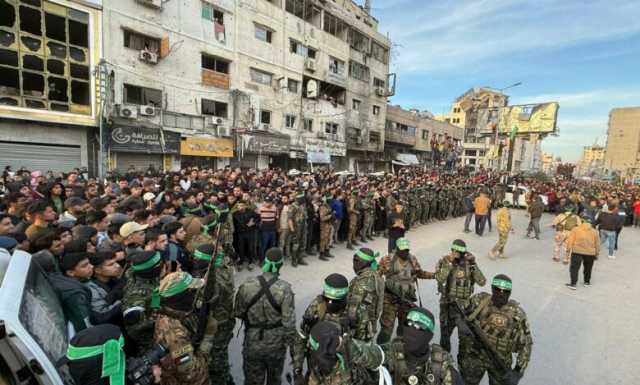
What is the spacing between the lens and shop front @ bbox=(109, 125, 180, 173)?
14.0 m

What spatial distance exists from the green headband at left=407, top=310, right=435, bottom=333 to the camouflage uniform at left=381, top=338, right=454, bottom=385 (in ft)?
0.72

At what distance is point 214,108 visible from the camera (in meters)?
18.4

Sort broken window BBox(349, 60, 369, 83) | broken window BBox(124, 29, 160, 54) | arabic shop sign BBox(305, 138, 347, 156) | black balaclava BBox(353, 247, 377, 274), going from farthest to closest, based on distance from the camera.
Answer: broken window BBox(349, 60, 369, 83) → arabic shop sign BBox(305, 138, 347, 156) → broken window BBox(124, 29, 160, 54) → black balaclava BBox(353, 247, 377, 274)

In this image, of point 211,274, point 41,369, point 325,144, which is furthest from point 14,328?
point 325,144

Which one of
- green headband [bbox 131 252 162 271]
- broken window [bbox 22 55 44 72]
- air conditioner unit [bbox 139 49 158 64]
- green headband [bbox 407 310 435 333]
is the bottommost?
green headband [bbox 407 310 435 333]

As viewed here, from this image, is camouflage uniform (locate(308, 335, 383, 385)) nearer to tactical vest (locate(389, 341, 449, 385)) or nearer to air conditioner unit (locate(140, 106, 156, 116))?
tactical vest (locate(389, 341, 449, 385))

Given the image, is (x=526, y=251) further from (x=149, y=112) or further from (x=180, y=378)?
(x=149, y=112)

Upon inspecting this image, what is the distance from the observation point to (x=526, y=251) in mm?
9914

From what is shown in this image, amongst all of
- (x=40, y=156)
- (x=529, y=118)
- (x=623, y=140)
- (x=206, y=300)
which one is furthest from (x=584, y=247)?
(x=623, y=140)

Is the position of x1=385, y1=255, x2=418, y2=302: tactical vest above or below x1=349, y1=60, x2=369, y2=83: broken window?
below

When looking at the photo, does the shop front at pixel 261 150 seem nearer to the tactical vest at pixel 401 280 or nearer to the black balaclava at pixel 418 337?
the tactical vest at pixel 401 280

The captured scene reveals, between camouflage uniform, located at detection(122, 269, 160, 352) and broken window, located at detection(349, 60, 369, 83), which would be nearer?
camouflage uniform, located at detection(122, 269, 160, 352)

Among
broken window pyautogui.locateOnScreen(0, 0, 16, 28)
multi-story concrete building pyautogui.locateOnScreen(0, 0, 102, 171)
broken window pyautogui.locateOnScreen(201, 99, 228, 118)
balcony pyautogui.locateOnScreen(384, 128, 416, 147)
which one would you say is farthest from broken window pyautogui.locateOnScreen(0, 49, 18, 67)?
balcony pyautogui.locateOnScreen(384, 128, 416, 147)

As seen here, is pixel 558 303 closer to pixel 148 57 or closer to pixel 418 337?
pixel 418 337
